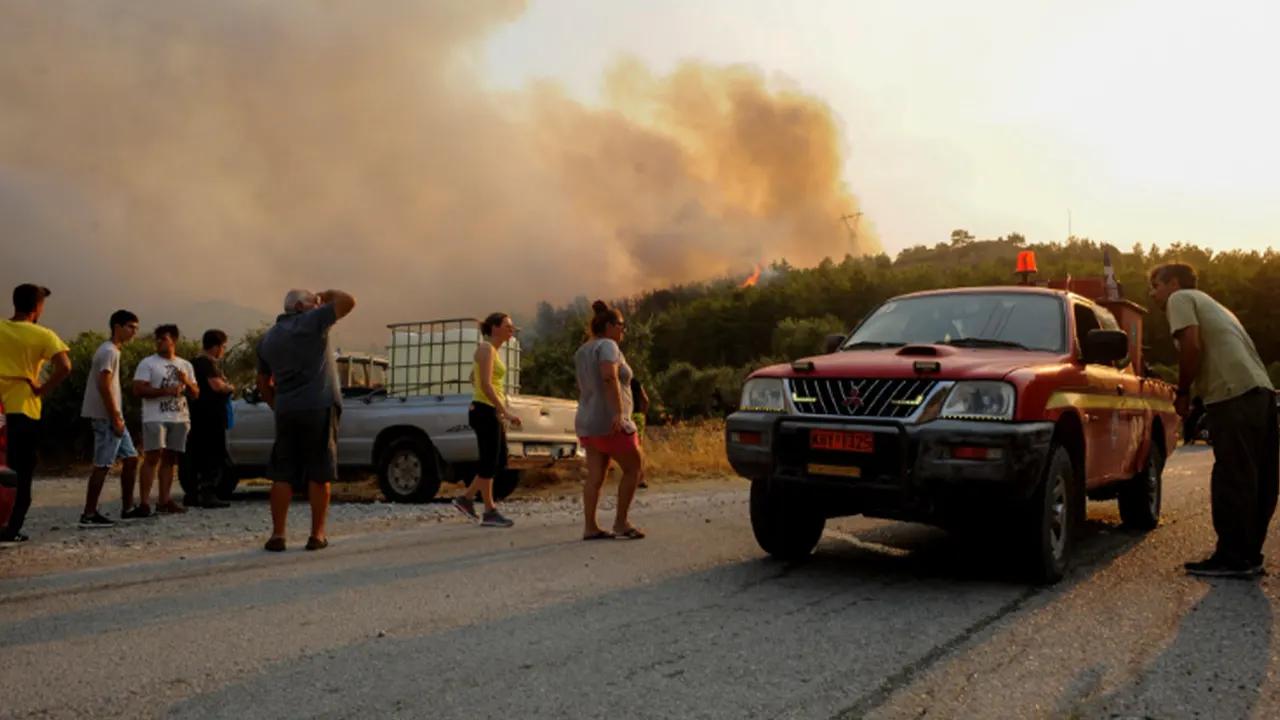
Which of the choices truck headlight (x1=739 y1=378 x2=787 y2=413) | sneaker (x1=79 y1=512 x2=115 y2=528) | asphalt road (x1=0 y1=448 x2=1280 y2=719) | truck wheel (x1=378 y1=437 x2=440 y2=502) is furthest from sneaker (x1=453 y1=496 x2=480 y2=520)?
truck headlight (x1=739 y1=378 x2=787 y2=413)

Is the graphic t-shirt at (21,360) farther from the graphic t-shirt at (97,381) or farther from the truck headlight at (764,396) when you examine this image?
the truck headlight at (764,396)

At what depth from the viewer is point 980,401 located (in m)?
5.51

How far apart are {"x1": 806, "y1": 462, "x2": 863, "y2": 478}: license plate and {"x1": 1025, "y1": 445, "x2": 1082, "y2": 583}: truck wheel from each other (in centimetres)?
97

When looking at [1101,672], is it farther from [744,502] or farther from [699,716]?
[744,502]

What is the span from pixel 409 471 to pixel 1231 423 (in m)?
8.37

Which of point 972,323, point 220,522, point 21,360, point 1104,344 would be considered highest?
point 972,323

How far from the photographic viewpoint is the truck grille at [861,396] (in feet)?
18.5

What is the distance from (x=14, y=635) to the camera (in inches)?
185

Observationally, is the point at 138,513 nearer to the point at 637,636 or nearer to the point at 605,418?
the point at 605,418

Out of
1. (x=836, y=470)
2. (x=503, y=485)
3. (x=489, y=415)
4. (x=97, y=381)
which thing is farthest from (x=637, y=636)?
(x=503, y=485)

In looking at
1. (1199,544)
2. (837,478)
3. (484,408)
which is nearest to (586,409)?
(484,408)

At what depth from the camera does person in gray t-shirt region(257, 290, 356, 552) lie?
7.14 meters

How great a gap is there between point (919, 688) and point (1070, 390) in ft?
9.72

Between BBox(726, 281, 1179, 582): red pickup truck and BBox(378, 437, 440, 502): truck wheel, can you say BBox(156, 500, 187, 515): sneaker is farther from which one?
BBox(726, 281, 1179, 582): red pickup truck
